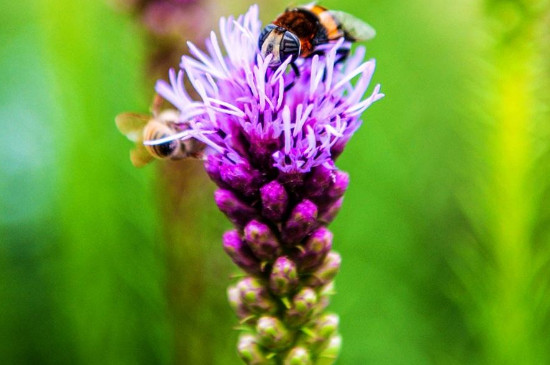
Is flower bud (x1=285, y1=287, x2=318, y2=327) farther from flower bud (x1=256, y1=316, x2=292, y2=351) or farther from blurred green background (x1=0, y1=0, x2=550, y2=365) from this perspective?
blurred green background (x1=0, y1=0, x2=550, y2=365)

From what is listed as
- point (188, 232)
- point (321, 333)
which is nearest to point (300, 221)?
point (321, 333)

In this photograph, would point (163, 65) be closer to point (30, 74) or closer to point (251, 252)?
point (251, 252)

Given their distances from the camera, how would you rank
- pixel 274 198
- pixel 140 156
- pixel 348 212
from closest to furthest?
pixel 274 198 → pixel 140 156 → pixel 348 212

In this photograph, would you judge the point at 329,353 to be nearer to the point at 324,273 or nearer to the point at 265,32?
the point at 324,273

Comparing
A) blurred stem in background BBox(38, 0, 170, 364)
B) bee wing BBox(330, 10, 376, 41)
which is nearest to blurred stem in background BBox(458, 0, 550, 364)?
bee wing BBox(330, 10, 376, 41)

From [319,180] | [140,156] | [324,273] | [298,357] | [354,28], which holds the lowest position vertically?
[298,357]

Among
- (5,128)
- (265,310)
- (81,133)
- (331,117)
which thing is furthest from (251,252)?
(5,128)

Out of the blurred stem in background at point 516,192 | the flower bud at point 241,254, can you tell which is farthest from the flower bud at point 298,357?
the blurred stem in background at point 516,192

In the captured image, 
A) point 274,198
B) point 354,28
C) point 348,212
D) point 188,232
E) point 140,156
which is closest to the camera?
point 274,198
